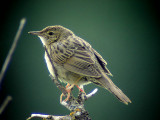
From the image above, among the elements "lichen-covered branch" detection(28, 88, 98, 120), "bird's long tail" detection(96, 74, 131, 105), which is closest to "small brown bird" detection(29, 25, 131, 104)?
"bird's long tail" detection(96, 74, 131, 105)

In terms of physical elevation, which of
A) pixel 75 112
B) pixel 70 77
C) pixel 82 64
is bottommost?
pixel 75 112

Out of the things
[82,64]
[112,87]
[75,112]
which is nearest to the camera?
[75,112]

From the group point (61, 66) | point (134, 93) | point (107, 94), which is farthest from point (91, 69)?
point (134, 93)

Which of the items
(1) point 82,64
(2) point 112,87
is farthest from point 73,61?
(2) point 112,87

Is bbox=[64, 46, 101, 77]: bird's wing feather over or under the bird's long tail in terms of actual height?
over

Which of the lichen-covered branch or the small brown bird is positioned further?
the small brown bird

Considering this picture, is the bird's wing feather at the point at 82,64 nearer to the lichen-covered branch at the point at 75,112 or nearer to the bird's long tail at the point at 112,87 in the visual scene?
the bird's long tail at the point at 112,87

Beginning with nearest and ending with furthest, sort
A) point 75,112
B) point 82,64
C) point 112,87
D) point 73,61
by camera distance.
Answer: point 75,112 < point 112,87 < point 82,64 < point 73,61

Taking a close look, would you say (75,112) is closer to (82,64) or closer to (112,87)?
(112,87)

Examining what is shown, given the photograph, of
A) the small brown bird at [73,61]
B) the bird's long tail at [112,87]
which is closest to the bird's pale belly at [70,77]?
the small brown bird at [73,61]

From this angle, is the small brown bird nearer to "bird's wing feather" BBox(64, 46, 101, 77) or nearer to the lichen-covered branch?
"bird's wing feather" BBox(64, 46, 101, 77)
